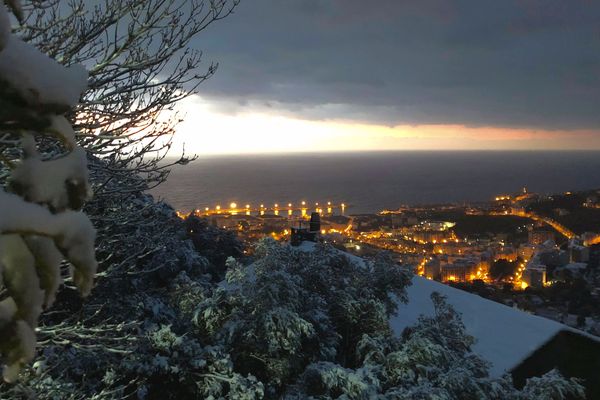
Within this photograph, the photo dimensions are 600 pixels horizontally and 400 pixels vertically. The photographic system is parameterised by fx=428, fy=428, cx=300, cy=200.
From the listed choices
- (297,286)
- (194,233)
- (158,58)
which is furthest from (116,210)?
(194,233)

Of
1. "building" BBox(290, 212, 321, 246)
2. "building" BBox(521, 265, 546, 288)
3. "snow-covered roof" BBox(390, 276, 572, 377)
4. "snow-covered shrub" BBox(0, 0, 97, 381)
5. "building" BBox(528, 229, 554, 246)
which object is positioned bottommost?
"building" BBox(528, 229, 554, 246)

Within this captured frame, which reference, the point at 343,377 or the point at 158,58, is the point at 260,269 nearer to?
the point at 343,377

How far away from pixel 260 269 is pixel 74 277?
20.6 feet

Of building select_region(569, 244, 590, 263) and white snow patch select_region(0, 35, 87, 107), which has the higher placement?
white snow patch select_region(0, 35, 87, 107)

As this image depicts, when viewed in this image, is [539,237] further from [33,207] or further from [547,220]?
[33,207]

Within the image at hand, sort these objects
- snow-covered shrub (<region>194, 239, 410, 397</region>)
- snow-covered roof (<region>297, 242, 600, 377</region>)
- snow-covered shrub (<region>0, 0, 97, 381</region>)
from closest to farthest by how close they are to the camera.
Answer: snow-covered shrub (<region>0, 0, 97, 381</region>) < snow-covered shrub (<region>194, 239, 410, 397</region>) < snow-covered roof (<region>297, 242, 600, 377</region>)

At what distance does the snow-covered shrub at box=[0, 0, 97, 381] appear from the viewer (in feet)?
1.80

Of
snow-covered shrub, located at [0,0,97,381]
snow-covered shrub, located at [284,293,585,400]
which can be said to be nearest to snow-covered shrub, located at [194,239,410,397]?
snow-covered shrub, located at [284,293,585,400]

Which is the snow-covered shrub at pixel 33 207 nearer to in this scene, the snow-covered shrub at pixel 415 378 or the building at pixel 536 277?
the snow-covered shrub at pixel 415 378

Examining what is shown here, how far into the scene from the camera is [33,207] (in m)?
0.56

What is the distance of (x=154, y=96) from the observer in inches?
181

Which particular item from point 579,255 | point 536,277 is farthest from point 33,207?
point 579,255

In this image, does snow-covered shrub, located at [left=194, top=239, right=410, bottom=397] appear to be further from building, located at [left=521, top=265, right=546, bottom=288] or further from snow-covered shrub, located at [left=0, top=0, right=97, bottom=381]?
building, located at [left=521, top=265, right=546, bottom=288]

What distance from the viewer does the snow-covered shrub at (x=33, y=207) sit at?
0.55 m
